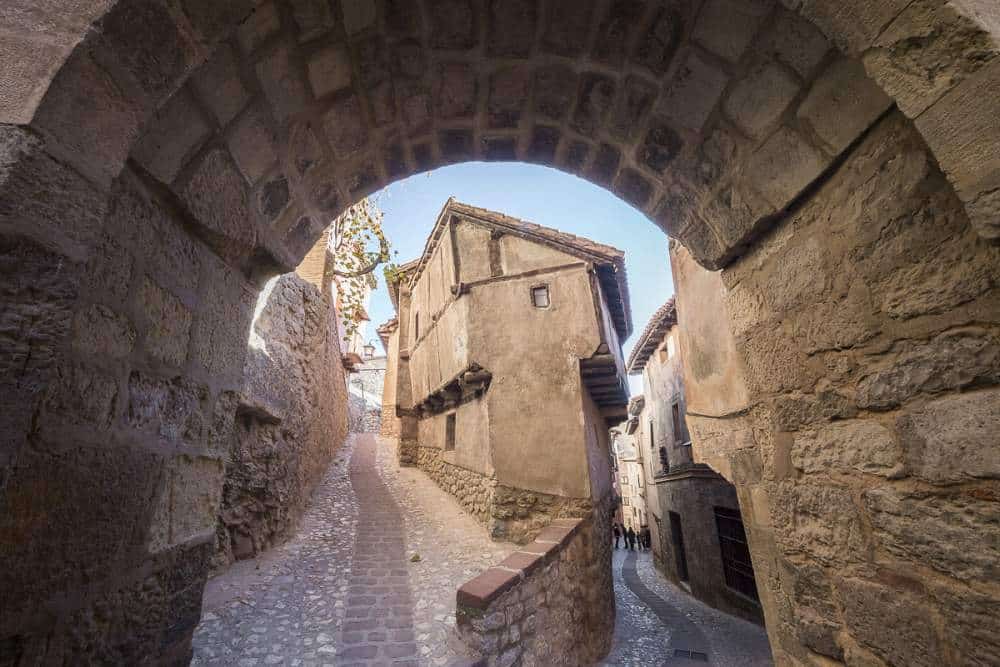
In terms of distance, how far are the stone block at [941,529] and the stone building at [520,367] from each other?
562cm

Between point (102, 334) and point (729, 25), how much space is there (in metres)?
2.14

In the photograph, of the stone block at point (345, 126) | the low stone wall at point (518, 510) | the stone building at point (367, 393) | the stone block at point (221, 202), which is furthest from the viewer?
the stone building at point (367, 393)

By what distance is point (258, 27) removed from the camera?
1.31 metres

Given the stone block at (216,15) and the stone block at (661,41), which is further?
the stone block at (661,41)

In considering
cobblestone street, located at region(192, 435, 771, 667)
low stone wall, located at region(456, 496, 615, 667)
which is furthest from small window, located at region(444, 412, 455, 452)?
low stone wall, located at region(456, 496, 615, 667)

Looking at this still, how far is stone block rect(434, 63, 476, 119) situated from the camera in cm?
178

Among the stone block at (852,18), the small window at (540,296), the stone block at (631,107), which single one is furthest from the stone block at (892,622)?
the small window at (540,296)

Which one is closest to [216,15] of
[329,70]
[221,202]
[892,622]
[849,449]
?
[329,70]

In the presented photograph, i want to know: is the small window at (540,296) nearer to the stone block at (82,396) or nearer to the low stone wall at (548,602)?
the low stone wall at (548,602)

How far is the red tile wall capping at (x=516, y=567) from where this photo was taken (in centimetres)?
374

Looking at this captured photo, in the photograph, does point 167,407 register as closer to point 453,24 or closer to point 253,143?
point 253,143

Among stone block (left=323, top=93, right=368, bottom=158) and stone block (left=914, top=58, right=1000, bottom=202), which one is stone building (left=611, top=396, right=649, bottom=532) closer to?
stone block (left=323, top=93, right=368, bottom=158)

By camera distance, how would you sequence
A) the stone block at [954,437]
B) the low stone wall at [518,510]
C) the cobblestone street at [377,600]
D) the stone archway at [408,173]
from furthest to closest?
the low stone wall at [518,510], the cobblestone street at [377,600], the stone block at [954,437], the stone archway at [408,173]

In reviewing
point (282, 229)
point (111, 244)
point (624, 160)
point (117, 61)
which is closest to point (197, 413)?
point (111, 244)
